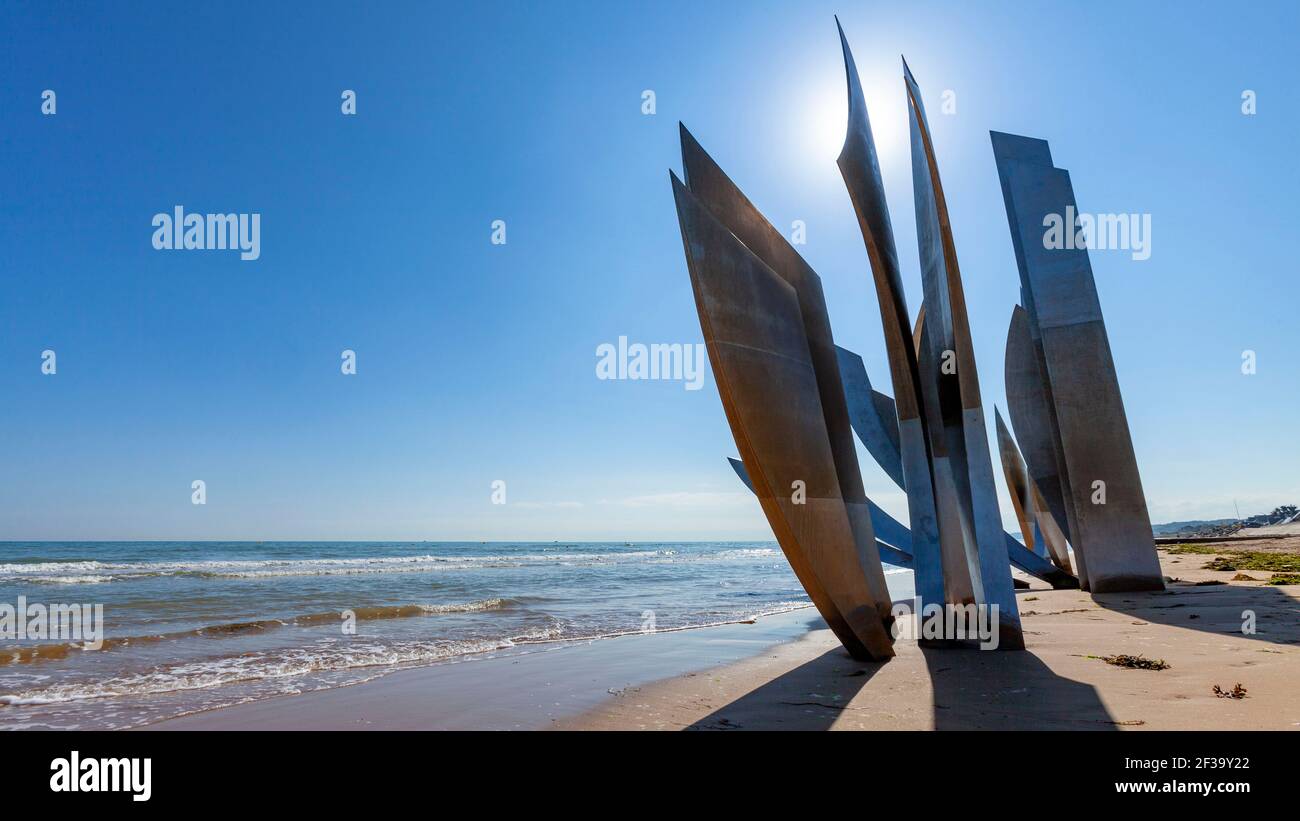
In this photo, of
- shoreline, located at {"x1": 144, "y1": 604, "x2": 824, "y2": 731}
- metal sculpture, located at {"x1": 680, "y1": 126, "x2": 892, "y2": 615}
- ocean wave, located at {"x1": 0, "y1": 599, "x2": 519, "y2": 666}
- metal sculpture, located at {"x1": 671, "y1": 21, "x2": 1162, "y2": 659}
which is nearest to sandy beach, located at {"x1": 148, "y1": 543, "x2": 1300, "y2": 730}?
shoreline, located at {"x1": 144, "y1": 604, "x2": 824, "y2": 731}

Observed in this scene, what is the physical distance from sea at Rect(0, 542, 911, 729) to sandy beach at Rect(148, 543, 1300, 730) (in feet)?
3.62

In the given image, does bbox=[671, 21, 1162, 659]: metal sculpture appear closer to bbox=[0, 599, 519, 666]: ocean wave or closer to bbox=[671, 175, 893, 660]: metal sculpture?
bbox=[671, 175, 893, 660]: metal sculpture

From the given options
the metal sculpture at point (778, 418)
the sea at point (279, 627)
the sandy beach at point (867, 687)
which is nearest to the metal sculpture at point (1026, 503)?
the sea at point (279, 627)

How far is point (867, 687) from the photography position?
A: 5.18 metres

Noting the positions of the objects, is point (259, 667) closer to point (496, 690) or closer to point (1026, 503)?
point (496, 690)

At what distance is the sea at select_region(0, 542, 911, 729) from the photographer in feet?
21.1

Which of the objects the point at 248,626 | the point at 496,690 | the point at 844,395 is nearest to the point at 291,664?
the point at 496,690

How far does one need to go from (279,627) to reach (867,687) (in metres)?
9.69

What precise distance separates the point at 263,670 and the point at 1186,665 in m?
8.75

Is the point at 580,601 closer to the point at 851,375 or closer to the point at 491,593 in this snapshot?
the point at 491,593

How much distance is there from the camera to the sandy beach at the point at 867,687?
416 cm

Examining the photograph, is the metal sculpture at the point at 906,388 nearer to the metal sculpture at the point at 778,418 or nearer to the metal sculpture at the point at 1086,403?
the metal sculpture at the point at 778,418

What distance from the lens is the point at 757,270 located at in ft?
19.9
